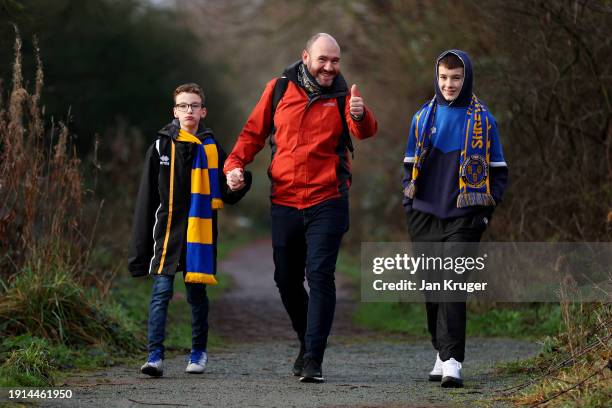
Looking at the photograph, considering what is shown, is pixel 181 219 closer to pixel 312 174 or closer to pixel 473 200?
pixel 312 174

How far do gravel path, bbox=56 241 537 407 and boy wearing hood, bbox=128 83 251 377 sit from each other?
0.45 meters

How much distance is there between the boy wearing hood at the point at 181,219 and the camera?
24.8 feet

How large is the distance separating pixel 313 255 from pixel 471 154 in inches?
45.8

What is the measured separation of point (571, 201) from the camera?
34.8 feet

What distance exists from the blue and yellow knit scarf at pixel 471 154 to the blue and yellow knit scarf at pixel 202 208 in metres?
1.35

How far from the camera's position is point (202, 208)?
7.64 metres

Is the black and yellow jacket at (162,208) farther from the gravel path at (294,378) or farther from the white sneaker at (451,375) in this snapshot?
the white sneaker at (451,375)

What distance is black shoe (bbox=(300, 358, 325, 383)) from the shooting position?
279 inches

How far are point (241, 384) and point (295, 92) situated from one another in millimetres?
1889

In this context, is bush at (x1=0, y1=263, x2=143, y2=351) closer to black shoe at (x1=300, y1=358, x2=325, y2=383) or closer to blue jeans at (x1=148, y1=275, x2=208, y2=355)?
blue jeans at (x1=148, y1=275, x2=208, y2=355)

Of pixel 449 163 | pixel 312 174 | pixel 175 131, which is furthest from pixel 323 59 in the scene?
pixel 175 131

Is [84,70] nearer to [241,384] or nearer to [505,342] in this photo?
[505,342]

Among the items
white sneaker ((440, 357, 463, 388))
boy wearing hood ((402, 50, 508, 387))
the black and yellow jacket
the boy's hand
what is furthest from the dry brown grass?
white sneaker ((440, 357, 463, 388))

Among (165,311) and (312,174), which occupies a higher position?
(312,174)
